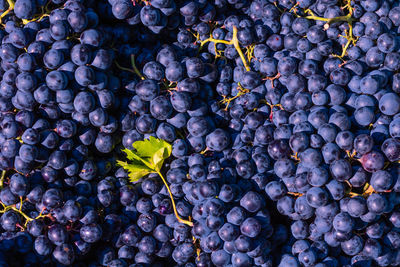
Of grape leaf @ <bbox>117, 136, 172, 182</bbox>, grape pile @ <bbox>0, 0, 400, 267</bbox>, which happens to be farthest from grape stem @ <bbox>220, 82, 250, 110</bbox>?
grape leaf @ <bbox>117, 136, 172, 182</bbox>

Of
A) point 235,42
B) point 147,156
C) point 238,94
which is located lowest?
point 147,156

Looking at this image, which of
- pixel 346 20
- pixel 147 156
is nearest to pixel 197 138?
pixel 147 156

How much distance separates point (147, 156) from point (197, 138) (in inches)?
7.3

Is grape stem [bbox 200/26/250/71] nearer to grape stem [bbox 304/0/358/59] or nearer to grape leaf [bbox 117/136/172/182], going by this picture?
grape stem [bbox 304/0/358/59]

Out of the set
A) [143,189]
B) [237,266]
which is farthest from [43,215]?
[237,266]

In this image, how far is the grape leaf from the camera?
A: 5.10 ft

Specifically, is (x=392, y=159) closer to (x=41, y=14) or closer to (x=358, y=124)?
(x=358, y=124)

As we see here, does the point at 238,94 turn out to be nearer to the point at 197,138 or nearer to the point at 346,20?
the point at 197,138

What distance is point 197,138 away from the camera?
62.7 inches

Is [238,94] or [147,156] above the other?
[238,94]

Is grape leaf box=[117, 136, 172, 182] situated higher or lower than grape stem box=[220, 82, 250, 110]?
lower

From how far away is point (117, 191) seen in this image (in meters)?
1.62

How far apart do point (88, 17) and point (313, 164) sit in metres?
0.91

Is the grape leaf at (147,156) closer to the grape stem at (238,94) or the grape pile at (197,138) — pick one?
the grape pile at (197,138)
